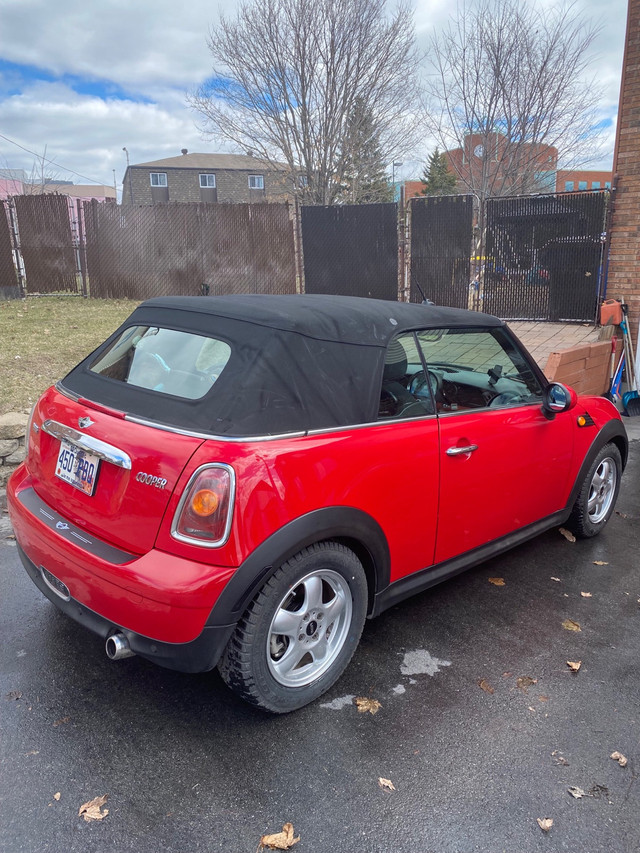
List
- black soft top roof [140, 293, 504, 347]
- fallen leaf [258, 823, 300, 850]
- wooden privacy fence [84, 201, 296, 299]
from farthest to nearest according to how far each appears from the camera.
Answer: wooden privacy fence [84, 201, 296, 299], black soft top roof [140, 293, 504, 347], fallen leaf [258, 823, 300, 850]

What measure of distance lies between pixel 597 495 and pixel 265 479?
116 inches

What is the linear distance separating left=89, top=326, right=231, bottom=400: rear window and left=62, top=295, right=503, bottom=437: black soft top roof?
0.12ft

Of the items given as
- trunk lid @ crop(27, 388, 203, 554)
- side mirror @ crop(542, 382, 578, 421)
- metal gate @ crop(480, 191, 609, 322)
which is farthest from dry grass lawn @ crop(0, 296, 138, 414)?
metal gate @ crop(480, 191, 609, 322)

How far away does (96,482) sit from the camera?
8.16 feet

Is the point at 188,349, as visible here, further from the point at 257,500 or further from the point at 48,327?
the point at 48,327

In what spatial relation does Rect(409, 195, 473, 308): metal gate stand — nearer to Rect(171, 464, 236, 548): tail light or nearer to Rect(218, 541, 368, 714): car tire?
Rect(218, 541, 368, 714): car tire

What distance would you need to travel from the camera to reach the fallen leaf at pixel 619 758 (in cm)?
235

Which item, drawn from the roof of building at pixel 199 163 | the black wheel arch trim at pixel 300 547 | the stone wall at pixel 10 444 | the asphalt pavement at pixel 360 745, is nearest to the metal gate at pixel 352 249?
the stone wall at pixel 10 444

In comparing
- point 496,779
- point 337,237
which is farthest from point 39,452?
point 337,237

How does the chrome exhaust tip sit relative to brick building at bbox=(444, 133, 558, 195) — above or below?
below

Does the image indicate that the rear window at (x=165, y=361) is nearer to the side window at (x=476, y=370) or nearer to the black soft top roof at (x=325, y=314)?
the black soft top roof at (x=325, y=314)

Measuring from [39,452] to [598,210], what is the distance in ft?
30.9

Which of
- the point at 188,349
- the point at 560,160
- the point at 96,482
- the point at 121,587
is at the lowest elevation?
the point at 121,587

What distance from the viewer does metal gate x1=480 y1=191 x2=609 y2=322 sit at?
32.4 feet
